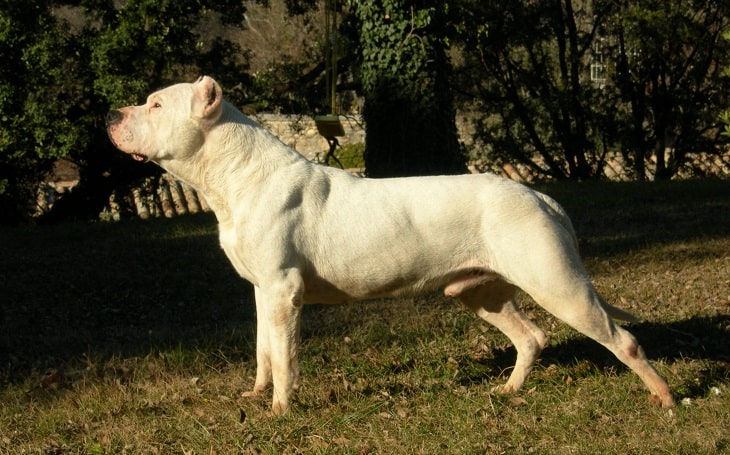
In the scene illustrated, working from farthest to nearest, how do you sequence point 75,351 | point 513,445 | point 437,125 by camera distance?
point 437,125 < point 75,351 < point 513,445

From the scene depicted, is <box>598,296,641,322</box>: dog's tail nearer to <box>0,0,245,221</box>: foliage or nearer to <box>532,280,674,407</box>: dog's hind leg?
<box>532,280,674,407</box>: dog's hind leg

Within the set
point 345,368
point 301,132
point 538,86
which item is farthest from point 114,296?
A: point 538,86

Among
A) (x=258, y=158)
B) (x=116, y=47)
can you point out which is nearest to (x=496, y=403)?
(x=258, y=158)

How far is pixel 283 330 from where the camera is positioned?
546 cm

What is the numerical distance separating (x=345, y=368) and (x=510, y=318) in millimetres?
1203

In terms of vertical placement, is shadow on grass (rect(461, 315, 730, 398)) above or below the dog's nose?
below

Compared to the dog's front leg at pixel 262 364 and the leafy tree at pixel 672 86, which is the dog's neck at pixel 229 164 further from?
the leafy tree at pixel 672 86

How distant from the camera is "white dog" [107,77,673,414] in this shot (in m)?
5.39

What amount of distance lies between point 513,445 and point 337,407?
119 centimetres

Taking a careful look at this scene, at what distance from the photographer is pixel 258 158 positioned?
5.59 meters

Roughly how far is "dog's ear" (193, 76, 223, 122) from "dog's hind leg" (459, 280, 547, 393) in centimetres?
198

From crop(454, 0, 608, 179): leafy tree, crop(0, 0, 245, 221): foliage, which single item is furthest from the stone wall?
crop(0, 0, 245, 221): foliage

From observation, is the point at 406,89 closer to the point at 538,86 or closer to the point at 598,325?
the point at 598,325

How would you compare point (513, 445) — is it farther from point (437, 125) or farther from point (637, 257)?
point (437, 125)
